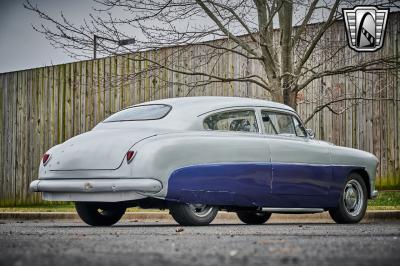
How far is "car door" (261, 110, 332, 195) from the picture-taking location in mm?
9789

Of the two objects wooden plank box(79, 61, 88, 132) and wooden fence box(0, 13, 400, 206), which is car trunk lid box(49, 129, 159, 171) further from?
wooden plank box(79, 61, 88, 132)

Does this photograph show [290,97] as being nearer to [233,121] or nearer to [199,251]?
[233,121]

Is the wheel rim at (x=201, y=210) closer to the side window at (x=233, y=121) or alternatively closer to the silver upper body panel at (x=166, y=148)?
the silver upper body panel at (x=166, y=148)

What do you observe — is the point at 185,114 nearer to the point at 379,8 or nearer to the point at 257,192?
the point at 257,192

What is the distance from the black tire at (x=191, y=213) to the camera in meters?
8.91

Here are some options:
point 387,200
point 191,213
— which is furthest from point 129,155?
point 387,200

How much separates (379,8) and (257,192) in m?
5.01

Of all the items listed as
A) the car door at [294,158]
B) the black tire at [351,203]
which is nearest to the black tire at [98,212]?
the car door at [294,158]

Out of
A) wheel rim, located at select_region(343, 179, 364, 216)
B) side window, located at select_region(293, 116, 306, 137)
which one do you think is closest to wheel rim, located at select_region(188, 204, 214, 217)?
side window, located at select_region(293, 116, 306, 137)

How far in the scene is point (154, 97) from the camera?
632 inches

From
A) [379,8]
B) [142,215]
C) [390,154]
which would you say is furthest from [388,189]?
[142,215]

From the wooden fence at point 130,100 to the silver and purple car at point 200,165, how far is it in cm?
308

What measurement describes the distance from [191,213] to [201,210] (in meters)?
0.30

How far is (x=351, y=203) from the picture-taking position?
1080 cm
